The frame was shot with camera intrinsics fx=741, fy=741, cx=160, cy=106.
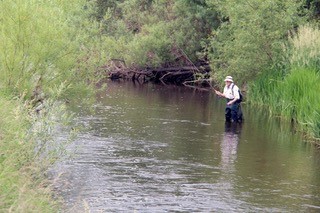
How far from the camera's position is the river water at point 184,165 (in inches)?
482

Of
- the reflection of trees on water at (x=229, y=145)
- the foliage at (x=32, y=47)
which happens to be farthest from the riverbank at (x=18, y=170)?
the reflection of trees on water at (x=229, y=145)

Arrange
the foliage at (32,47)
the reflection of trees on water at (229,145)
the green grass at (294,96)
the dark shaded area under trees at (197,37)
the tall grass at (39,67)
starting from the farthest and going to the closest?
1. the dark shaded area under trees at (197,37)
2. the green grass at (294,96)
3. the reflection of trees on water at (229,145)
4. the foliage at (32,47)
5. the tall grass at (39,67)

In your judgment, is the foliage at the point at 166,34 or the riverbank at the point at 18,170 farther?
the foliage at the point at 166,34

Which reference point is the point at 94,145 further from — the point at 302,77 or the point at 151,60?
the point at 151,60

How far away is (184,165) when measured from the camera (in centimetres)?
1537

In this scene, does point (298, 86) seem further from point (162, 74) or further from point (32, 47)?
point (162, 74)

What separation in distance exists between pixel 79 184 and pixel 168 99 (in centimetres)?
1732

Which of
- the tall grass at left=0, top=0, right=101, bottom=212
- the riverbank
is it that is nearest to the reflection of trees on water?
the tall grass at left=0, top=0, right=101, bottom=212

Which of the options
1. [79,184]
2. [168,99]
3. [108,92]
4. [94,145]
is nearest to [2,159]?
[79,184]

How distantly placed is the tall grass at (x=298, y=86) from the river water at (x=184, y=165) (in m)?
0.61

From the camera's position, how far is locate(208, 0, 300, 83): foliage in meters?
27.1

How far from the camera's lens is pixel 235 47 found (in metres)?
28.0

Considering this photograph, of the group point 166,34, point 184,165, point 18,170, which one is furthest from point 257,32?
point 18,170

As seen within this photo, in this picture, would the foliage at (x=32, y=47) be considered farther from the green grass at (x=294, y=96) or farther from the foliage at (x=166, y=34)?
the foliage at (x=166, y=34)
